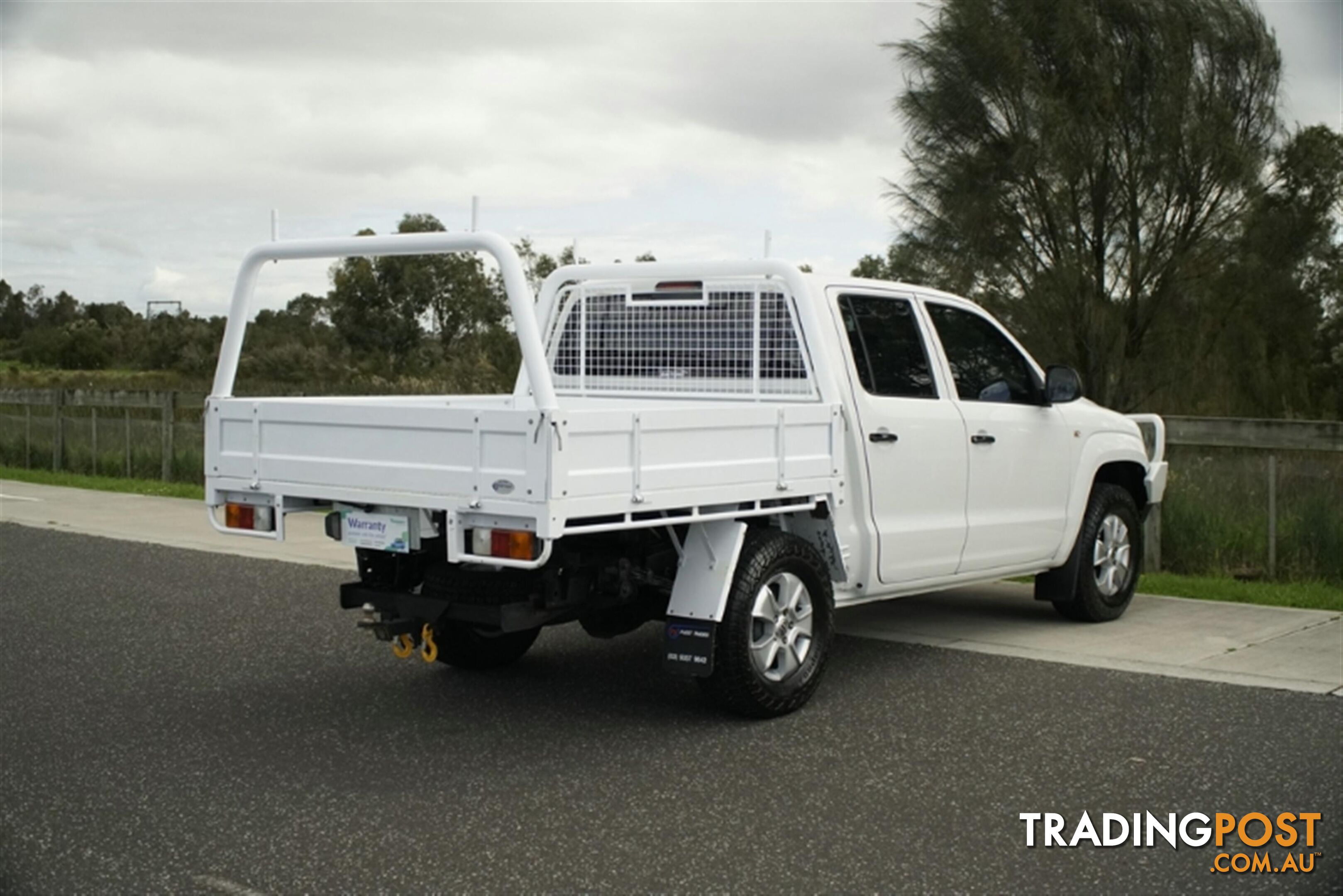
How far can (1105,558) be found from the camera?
9.32 meters

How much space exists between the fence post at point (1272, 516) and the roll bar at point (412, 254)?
6.83m

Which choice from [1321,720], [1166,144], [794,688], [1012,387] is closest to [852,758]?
[794,688]

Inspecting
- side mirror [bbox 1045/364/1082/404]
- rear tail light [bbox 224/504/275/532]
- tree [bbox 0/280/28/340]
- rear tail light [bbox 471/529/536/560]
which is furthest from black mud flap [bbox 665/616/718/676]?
tree [bbox 0/280/28/340]

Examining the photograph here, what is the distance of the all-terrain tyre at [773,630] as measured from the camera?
260 inches

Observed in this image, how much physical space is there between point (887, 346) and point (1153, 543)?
185 inches

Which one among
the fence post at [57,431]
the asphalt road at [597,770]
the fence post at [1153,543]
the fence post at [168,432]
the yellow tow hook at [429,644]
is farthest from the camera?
Answer: the fence post at [57,431]

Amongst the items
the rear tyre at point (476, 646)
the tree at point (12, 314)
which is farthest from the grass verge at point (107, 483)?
the tree at point (12, 314)

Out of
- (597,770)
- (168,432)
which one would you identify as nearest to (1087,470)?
(597,770)

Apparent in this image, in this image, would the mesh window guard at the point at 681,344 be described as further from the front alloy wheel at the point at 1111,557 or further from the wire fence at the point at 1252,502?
the wire fence at the point at 1252,502

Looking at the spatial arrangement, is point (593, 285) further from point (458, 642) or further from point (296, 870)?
point (296, 870)

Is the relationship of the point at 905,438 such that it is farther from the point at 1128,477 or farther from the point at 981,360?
the point at 1128,477

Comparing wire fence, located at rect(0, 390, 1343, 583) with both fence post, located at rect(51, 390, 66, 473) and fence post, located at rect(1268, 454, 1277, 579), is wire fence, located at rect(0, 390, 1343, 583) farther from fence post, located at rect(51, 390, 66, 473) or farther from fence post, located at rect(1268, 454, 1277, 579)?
fence post, located at rect(51, 390, 66, 473)

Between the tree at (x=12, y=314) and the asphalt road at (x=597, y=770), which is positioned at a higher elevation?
the tree at (x=12, y=314)

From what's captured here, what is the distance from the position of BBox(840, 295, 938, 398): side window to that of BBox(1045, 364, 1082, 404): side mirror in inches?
37.3
